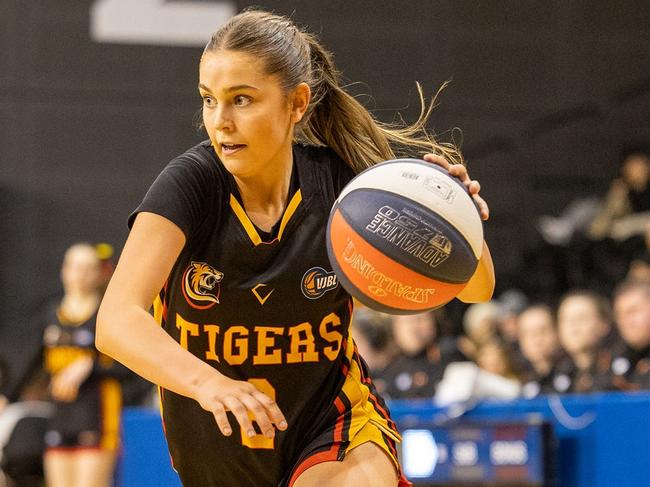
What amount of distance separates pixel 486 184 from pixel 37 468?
205 inches

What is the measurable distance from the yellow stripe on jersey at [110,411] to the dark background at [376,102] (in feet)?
9.67

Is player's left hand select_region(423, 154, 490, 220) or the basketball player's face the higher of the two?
the basketball player's face

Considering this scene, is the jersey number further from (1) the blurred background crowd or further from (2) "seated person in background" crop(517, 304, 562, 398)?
(2) "seated person in background" crop(517, 304, 562, 398)

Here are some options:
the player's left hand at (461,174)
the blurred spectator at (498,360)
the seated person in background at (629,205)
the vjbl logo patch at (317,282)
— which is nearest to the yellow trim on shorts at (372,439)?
the vjbl logo patch at (317,282)

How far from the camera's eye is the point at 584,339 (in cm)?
618

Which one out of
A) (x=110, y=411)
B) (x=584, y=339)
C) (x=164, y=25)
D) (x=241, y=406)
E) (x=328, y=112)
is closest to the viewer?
(x=241, y=406)

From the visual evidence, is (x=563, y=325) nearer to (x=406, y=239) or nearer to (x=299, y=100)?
(x=299, y=100)

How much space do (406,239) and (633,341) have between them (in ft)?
10.8

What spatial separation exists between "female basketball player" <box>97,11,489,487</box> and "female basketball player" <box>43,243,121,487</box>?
4574mm

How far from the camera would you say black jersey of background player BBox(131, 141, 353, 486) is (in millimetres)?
2984

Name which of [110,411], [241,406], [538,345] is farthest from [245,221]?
[110,411]

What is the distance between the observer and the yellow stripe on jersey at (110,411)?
7.77m

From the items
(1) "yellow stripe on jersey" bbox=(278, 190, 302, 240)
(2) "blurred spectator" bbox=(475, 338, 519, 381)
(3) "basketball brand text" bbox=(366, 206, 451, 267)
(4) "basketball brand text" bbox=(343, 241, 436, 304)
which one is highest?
(1) "yellow stripe on jersey" bbox=(278, 190, 302, 240)

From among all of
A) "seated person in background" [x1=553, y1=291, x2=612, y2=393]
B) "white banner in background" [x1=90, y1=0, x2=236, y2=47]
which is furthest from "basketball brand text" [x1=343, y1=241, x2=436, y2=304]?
"white banner in background" [x1=90, y1=0, x2=236, y2=47]
